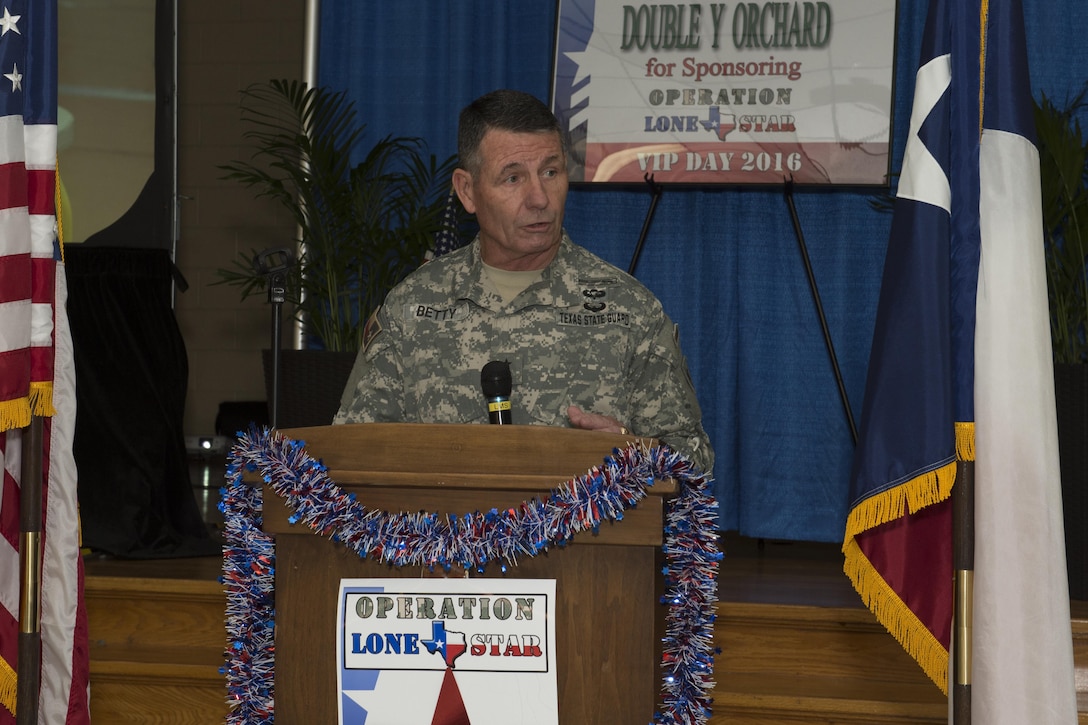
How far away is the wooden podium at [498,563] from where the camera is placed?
1745 millimetres

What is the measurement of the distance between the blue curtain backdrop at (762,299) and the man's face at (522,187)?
1923 millimetres

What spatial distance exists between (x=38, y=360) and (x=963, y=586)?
1724 millimetres

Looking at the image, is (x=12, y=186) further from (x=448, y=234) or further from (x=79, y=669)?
(x=448, y=234)

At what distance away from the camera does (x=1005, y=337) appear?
6.81ft

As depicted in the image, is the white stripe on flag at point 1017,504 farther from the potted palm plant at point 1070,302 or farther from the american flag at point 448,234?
the american flag at point 448,234

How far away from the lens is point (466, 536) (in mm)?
1749

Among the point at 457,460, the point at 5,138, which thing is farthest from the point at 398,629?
the point at 5,138

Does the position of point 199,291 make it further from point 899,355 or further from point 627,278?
point 899,355

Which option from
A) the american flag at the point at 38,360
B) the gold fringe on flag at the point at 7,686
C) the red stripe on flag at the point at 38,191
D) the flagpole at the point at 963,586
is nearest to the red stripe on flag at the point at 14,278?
the american flag at the point at 38,360

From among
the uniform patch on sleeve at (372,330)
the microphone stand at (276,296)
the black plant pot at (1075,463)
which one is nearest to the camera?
the uniform patch on sleeve at (372,330)

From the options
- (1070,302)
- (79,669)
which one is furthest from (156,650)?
(1070,302)

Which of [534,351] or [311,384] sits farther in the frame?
[311,384]

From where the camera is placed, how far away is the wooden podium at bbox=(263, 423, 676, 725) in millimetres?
1745

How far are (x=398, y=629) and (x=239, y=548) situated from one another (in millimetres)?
326
